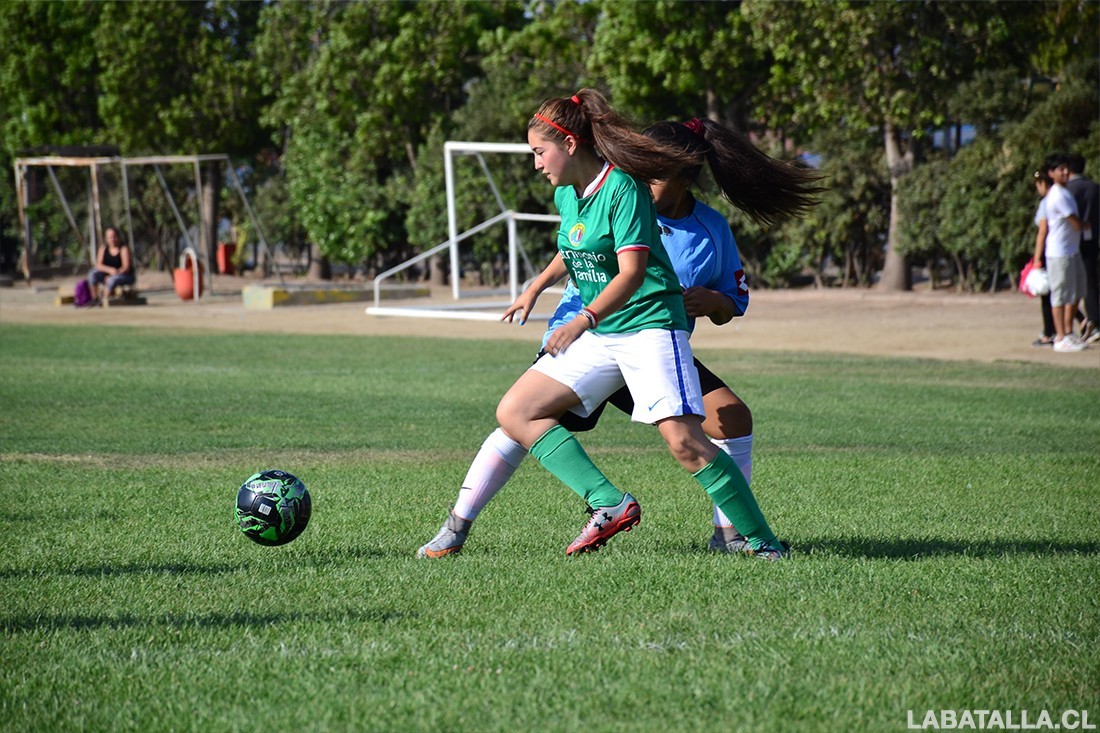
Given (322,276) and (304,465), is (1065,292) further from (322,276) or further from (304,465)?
(322,276)

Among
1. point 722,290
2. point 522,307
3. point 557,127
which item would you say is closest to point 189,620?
point 522,307

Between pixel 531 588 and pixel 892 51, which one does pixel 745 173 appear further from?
pixel 892 51

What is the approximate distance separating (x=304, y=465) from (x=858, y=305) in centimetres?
1739

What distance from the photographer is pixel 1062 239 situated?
15.6m

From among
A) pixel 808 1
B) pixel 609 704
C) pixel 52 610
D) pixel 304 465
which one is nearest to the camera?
pixel 609 704

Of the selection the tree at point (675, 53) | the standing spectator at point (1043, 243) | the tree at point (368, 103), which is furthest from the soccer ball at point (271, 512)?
the tree at point (368, 103)

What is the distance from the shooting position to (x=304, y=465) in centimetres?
825

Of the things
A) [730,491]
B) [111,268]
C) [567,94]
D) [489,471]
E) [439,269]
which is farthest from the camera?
[439,269]

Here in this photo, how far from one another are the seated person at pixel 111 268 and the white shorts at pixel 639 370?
23669 mm

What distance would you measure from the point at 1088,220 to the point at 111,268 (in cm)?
1951

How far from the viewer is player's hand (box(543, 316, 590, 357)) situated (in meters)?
4.92

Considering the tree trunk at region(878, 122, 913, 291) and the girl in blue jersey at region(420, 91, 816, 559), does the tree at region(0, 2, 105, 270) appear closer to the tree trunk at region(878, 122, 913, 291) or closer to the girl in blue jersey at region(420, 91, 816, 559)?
the tree trunk at region(878, 122, 913, 291)

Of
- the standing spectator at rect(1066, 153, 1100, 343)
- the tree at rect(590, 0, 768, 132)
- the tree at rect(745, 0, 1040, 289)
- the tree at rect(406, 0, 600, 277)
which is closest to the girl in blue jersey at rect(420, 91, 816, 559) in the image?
the standing spectator at rect(1066, 153, 1100, 343)

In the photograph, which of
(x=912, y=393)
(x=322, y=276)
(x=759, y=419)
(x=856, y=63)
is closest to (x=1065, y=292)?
(x=912, y=393)
